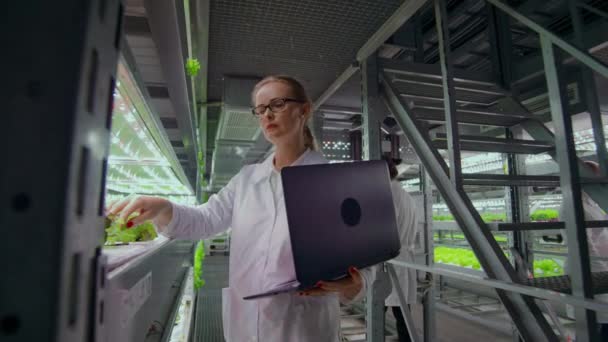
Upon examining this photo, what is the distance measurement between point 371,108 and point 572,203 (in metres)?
1.48

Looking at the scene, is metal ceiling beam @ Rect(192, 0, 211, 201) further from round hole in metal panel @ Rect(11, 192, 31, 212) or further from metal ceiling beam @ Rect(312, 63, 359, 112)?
round hole in metal panel @ Rect(11, 192, 31, 212)

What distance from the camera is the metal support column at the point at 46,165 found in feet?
0.91

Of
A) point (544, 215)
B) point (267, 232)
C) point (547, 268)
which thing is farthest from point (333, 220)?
point (547, 268)

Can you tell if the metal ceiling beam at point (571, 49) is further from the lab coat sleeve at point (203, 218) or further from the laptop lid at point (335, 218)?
the lab coat sleeve at point (203, 218)

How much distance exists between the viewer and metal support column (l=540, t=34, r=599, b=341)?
5.06 ft

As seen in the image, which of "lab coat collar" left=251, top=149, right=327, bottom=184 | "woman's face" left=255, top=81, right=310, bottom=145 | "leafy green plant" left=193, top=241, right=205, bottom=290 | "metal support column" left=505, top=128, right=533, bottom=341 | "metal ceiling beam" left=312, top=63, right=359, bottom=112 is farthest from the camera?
"leafy green plant" left=193, top=241, right=205, bottom=290

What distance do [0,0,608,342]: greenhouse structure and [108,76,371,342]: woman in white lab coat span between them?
2 centimetres

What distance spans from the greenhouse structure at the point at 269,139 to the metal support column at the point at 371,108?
0.02 m

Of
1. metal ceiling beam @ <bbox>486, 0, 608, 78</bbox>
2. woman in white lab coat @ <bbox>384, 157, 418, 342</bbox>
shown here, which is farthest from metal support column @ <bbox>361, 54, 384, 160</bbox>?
metal ceiling beam @ <bbox>486, 0, 608, 78</bbox>

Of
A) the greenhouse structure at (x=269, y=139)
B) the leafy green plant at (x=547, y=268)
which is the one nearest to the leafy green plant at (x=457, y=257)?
the greenhouse structure at (x=269, y=139)

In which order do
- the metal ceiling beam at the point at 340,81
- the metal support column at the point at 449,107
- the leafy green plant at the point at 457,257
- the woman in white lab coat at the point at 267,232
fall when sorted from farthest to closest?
1. the leafy green plant at the point at 457,257
2. the metal ceiling beam at the point at 340,81
3. the metal support column at the point at 449,107
4. the woman in white lab coat at the point at 267,232

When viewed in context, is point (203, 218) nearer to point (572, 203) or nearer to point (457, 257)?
point (572, 203)

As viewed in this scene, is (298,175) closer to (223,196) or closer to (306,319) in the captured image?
(306,319)

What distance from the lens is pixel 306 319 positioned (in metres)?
1.24
